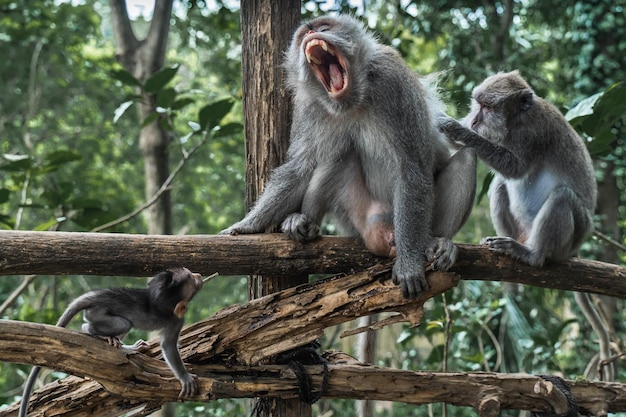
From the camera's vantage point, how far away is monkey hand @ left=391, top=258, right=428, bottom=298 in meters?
3.87

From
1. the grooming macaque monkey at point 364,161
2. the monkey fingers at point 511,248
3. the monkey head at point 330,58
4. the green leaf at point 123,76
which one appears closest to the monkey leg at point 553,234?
the monkey fingers at point 511,248

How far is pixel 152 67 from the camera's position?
6.93m

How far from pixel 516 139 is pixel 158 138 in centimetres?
362

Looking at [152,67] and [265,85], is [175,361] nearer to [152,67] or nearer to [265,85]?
[265,85]

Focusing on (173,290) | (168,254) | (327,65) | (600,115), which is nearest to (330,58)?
(327,65)

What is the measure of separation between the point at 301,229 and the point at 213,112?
1910 millimetres

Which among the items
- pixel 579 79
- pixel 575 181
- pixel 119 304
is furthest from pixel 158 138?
pixel 579 79

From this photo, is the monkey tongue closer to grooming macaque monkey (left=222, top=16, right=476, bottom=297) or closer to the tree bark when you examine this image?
grooming macaque monkey (left=222, top=16, right=476, bottom=297)

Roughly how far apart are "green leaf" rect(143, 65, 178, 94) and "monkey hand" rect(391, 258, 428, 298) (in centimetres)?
260

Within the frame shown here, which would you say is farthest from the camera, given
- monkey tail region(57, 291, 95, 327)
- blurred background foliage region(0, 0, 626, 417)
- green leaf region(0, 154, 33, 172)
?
blurred background foliage region(0, 0, 626, 417)

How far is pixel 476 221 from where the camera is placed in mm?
10555

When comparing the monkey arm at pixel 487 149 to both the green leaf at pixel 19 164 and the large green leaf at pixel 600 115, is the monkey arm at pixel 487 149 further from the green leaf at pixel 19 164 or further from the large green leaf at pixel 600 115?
the green leaf at pixel 19 164

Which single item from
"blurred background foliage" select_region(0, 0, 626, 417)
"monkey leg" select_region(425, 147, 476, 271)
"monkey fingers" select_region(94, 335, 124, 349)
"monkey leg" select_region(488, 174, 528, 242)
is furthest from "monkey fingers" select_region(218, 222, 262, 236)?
"blurred background foliage" select_region(0, 0, 626, 417)

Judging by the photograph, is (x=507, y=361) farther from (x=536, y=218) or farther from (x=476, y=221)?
(x=536, y=218)
